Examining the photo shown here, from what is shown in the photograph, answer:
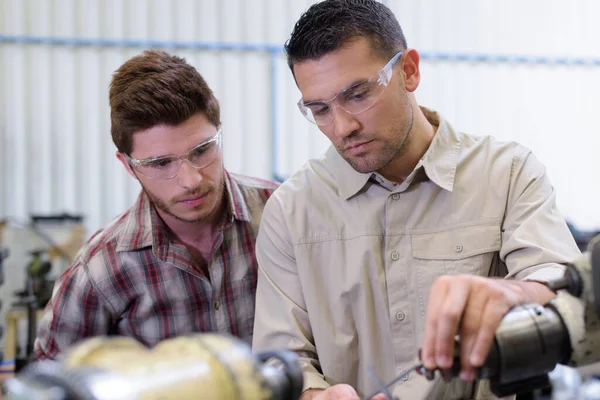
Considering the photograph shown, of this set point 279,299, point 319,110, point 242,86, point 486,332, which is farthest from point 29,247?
point 486,332

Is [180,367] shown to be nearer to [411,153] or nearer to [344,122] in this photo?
[344,122]

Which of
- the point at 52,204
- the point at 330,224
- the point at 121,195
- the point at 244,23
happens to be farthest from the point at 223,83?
the point at 330,224

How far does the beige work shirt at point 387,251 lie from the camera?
4.82 ft

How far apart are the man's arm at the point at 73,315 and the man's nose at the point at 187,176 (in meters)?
0.41

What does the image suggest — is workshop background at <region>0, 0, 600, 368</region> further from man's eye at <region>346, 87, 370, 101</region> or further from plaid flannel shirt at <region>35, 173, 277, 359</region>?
man's eye at <region>346, 87, 370, 101</region>

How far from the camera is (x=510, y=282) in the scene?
44.7 inches

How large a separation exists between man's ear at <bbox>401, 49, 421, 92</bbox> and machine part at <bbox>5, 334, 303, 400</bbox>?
3.41 ft

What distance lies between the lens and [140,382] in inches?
24.2

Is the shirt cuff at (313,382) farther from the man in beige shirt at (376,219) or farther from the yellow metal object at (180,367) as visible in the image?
the yellow metal object at (180,367)

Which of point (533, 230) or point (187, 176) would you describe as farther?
point (187, 176)

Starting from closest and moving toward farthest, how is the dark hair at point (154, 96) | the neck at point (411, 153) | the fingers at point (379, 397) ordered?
1. the fingers at point (379, 397)
2. the neck at point (411, 153)
3. the dark hair at point (154, 96)

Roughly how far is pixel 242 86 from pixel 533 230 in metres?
3.93

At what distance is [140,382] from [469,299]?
545mm

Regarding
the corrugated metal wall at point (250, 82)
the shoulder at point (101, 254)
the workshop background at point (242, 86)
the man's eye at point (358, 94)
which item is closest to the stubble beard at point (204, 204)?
the shoulder at point (101, 254)
